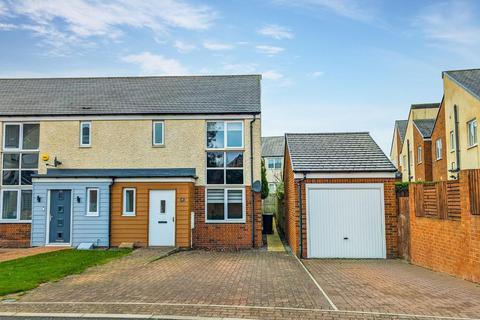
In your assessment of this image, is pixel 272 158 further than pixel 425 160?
Yes

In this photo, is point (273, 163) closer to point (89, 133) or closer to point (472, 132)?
point (472, 132)

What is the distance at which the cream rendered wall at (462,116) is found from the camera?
19.8 meters

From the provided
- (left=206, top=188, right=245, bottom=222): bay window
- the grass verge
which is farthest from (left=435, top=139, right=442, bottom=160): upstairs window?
the grass verge

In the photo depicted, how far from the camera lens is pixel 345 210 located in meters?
14.0

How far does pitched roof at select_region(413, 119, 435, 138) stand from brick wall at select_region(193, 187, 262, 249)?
1801cm

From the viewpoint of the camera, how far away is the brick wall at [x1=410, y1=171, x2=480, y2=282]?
9.32 meters

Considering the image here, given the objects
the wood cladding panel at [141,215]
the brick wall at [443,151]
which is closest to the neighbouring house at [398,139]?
the brick wall at [443,151]

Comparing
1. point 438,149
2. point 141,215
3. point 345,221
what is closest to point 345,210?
point 345,221

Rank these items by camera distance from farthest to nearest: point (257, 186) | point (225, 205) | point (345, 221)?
1. point (225, 205)
2. point (257, 186)
3. point (345, 221)

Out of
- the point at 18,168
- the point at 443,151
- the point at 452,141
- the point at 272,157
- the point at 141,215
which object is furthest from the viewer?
the point at 272,157

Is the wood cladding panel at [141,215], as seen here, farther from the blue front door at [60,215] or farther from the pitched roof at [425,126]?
the pitched roof at [425,126]

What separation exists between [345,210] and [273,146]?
132 feet

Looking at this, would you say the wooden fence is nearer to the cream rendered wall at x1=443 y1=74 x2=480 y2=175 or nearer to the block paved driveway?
the block paved driveway

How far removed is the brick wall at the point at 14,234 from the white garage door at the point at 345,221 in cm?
1197
